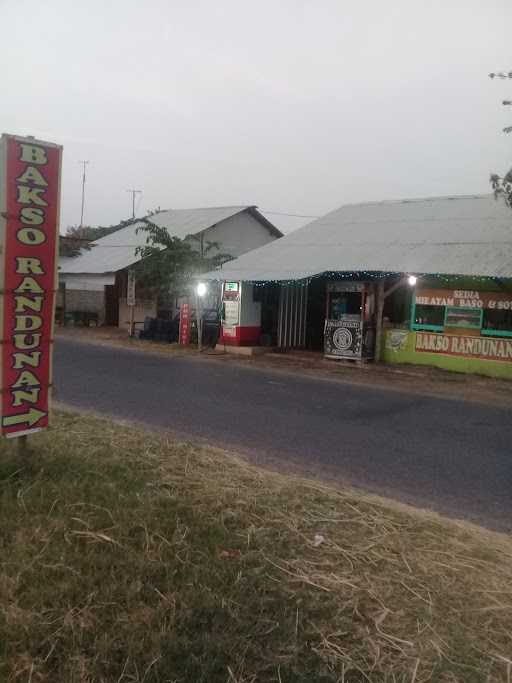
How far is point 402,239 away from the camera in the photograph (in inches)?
688

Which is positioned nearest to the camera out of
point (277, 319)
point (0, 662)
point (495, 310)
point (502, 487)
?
point (0, 662)

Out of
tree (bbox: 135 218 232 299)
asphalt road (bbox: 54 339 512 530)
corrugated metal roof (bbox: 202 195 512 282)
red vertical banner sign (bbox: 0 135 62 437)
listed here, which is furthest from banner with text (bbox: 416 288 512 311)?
red vertical banner sign (bbox: 0 135 62 437)

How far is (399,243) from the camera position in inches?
677

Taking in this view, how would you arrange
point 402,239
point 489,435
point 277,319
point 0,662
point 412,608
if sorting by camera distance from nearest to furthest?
1. point 0,662
2. point 412,608
3. point 489,435
4. point 402,239
5. point 277,319

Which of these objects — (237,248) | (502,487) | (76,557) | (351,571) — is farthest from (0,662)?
(237,248)

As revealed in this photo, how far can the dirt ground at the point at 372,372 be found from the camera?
41.8 ft

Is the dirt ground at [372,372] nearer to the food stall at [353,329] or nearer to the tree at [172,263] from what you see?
the food stall at [353,329]

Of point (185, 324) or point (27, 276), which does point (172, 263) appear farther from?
point (27, 276)

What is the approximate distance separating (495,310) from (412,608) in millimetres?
12876

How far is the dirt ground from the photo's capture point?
41.8 feet

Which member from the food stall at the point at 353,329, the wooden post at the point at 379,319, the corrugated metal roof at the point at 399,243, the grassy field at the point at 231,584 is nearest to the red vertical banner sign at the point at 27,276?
the grassy field at the point at 231,584

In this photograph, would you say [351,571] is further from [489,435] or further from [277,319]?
[277,319]

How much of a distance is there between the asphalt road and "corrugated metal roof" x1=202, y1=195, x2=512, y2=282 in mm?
3972

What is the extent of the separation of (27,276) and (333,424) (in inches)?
203
